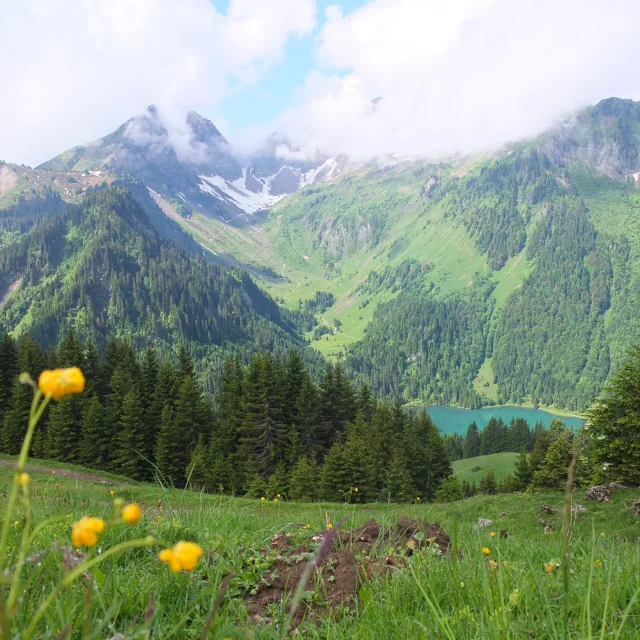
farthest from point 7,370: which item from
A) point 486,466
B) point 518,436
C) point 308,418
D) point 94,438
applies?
point 518,436

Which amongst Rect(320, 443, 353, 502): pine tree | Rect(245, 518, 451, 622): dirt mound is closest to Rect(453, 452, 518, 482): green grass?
Rect(320, 443, 353, 502): pine tree

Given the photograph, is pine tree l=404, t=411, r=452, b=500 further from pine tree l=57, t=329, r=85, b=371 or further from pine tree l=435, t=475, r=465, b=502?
pine tree l=57, t=329, r=85, b=371

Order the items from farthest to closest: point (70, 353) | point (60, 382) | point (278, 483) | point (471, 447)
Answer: point (471, 447) → point (70, 353) → point (278, 483) → point (60, 382)

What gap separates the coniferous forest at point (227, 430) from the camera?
143ft

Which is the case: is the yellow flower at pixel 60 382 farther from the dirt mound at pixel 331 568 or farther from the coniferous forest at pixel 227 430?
the coniferous forest at pixel 227 430

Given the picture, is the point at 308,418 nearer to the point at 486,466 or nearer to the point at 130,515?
the point at 130,515

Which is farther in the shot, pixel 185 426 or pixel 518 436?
pixel 518 436

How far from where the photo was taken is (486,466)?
9612 cm

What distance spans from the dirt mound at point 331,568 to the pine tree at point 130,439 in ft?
148

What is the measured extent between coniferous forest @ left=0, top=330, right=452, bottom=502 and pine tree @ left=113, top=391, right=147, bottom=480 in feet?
0.39

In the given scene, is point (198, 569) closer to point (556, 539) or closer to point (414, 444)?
point (556, 539)

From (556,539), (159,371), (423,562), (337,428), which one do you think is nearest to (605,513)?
(556,539)

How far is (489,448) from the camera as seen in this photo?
407ft

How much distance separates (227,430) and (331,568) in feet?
156
